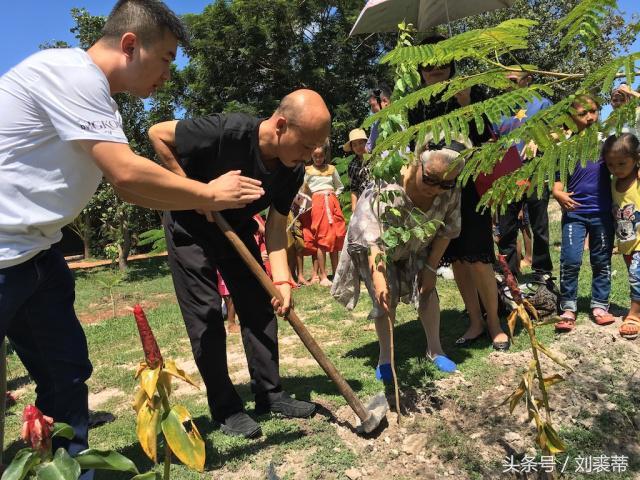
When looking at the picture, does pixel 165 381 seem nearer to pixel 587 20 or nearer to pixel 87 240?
pixel 587 20

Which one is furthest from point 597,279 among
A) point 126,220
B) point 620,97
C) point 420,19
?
point 126,220

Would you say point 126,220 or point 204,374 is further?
point 126,220

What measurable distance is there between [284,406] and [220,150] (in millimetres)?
1565

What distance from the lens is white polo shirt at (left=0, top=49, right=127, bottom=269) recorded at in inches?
69.9

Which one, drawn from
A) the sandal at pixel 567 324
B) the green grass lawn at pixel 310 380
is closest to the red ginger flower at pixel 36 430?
the green grass lawn at pixel 310 380

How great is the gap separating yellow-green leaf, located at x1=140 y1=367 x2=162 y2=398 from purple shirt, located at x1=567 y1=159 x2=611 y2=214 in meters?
3.78

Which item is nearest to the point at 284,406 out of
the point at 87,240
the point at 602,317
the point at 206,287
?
the point at 206,287

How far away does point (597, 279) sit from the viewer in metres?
4.25

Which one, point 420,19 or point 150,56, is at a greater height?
point 420,19

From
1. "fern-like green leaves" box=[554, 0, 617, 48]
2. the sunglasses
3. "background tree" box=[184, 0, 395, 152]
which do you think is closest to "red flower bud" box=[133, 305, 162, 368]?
"fern-like green leaves" box=[554, 0, 617, 48]

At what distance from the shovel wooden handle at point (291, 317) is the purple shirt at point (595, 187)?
8.73 feet

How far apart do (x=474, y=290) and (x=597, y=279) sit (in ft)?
3.36

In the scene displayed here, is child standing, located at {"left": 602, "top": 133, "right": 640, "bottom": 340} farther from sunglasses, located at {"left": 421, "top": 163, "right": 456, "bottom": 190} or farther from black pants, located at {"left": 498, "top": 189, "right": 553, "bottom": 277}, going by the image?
sunglasses, located at {"left": 421, "top": 163, "right": 456, "bottom": 190}

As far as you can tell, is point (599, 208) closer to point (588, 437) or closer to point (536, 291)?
point (536, 291)
